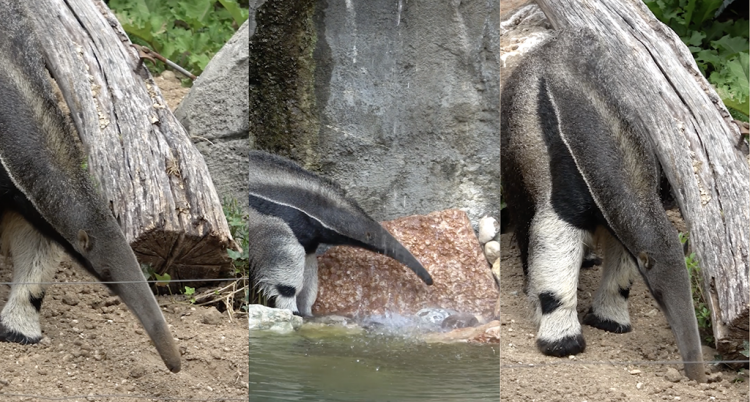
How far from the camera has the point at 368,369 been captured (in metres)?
3.43

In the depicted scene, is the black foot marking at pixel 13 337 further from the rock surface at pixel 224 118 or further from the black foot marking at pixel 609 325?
the black foot marking at pixel 609 325

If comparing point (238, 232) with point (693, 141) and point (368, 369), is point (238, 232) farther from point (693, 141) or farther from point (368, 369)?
point (693, 141)

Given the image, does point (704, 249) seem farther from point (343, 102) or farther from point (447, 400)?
point (343, 102)

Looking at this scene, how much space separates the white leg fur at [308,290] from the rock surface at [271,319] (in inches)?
2.1

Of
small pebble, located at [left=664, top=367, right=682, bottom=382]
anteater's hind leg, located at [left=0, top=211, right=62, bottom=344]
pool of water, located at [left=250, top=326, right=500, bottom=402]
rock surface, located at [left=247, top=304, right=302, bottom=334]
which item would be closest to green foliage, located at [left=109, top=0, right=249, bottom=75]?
anteater's hind leg, located at [left=0, top=211, right=62, bottom=344]

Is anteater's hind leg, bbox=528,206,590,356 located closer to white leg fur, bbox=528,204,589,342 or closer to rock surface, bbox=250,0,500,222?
white leg fur, bbox=528,204,589,342

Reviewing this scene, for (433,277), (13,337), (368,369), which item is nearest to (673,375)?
(433,277)

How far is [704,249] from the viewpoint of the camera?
4492 mm

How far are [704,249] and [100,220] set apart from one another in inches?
121

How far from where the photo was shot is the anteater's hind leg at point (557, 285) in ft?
14.9

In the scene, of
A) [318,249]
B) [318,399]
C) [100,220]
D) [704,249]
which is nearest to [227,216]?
[100,220]

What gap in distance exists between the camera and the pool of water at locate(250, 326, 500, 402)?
3.39 meters

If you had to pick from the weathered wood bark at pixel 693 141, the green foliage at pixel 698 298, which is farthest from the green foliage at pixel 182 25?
the green foliage at pixel 698 298

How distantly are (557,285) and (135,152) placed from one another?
2.30 meters
